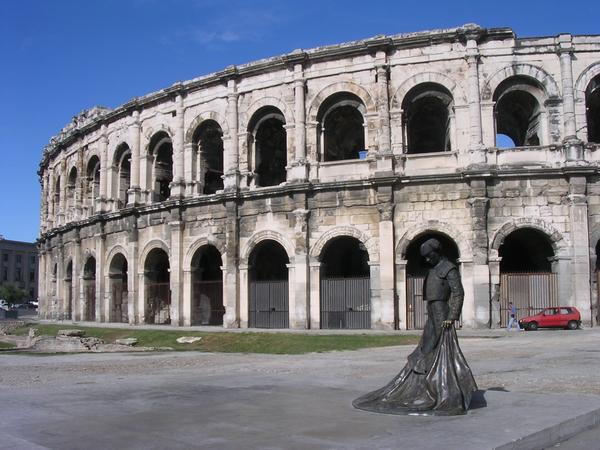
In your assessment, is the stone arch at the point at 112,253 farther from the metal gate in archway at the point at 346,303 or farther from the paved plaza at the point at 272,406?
the paved plaza at the point at 272,406

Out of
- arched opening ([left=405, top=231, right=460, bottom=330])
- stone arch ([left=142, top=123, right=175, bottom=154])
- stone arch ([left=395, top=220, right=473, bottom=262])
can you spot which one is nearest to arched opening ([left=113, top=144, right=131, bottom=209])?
stone arch ([left=142, top=123, right=175, bottom=154])

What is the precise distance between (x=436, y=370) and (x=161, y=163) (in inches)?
1009

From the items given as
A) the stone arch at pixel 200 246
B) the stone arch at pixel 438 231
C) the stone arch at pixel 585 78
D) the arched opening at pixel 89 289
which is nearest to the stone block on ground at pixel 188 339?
the stone arch at pixel 200 246

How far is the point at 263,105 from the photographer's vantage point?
26.3 m

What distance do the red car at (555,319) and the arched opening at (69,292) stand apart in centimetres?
2535

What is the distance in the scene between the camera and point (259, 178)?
28531 mm

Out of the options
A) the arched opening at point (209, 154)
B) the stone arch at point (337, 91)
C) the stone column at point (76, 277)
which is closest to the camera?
the stone arch at point (337, 91)

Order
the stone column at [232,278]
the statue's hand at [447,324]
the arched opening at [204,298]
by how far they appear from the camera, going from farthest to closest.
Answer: the arched opening at [204,298]
the stone column at [232,278]
the statue's hand at [447,324]

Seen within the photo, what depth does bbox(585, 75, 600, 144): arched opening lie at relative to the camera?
23.3m

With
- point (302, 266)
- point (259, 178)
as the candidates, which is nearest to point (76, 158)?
point (259, 178)

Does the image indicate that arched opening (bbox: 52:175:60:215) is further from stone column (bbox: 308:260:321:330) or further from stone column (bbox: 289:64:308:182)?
stone column (bbox: 308:260:321:330)

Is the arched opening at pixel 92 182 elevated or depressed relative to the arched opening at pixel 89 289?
elevated

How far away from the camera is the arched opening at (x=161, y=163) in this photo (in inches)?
1193

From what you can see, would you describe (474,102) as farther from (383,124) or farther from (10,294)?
(10,294)
